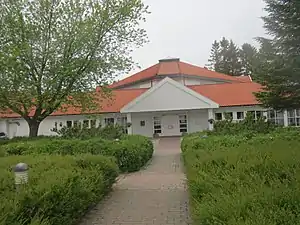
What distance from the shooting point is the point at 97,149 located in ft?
45.3

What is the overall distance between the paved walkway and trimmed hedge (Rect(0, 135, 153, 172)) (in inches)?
33.8

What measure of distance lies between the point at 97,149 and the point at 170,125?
22.3m

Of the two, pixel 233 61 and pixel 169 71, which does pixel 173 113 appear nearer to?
pixel 169 71

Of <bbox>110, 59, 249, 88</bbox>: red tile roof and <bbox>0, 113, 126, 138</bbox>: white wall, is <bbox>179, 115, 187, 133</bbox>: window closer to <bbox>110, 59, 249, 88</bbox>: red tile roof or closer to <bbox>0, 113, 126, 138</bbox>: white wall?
<bbox>0, 113, 126, 138</bbox>: white wall

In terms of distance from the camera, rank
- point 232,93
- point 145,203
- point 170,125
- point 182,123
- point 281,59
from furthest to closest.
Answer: point 232,93 < point 170,125 < point 182,123 < point 281,59 < point 145,203

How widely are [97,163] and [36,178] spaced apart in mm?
2457

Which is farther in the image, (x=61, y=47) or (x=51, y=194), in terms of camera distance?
(x=61, y=47)

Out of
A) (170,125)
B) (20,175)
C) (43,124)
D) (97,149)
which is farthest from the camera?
(43,124)

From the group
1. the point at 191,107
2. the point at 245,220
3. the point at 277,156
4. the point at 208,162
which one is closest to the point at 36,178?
the point at 208,162

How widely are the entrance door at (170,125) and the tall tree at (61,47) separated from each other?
35.8 feet

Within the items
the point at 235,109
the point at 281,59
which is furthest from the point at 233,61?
the point at 281,59

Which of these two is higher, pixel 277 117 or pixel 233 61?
pixel 233 61

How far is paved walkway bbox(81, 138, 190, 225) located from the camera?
22.0 feet

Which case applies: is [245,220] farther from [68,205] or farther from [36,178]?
[36,178]
